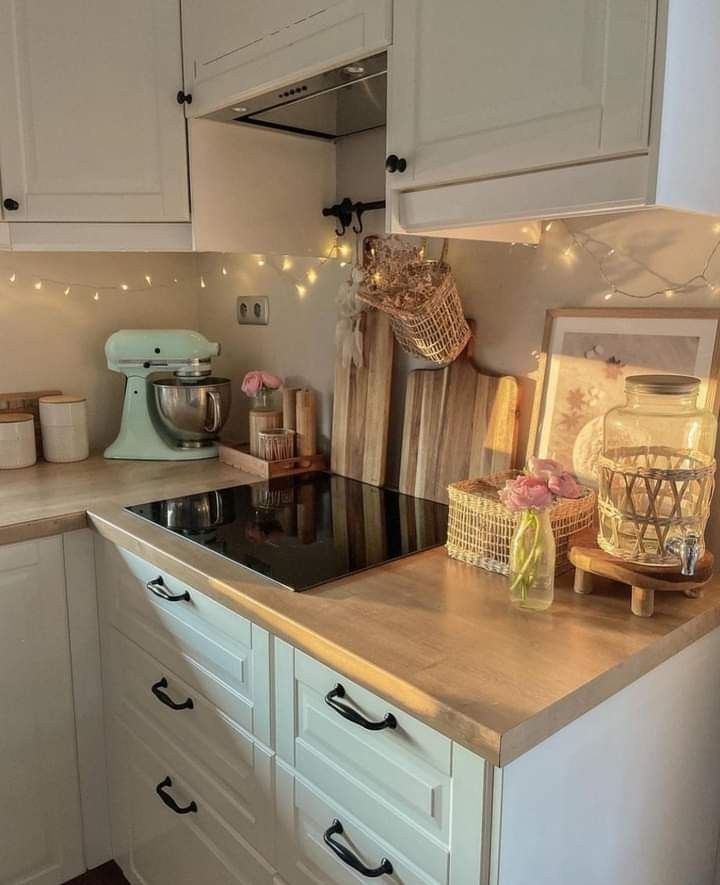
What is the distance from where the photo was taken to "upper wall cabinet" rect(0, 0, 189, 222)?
1612mm

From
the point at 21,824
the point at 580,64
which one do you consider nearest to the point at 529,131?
the point at 580,64

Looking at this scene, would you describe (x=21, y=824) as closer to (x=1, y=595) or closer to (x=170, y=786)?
(x=170, y=786)

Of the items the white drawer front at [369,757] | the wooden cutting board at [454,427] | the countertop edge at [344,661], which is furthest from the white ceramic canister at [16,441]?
the white drawer front at [369,757]

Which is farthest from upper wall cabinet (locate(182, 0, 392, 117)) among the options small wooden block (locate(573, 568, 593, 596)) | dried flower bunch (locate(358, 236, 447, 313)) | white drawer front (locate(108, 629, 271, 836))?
white drawer front (locate(108, 629, 271, 836))

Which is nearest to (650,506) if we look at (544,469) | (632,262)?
(544,469)

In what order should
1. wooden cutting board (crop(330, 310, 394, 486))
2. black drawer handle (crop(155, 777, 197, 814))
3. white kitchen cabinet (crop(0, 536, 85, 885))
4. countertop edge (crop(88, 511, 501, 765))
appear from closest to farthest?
countertop edge (crop(88, 511, 501, 765)) < black drawer handle (crop(155, 777, 197, 814)) < white kitchen cabinet (crop(0, 536, 85, 885)) < wooden cutting board (crop(330, 310, 394, 486))

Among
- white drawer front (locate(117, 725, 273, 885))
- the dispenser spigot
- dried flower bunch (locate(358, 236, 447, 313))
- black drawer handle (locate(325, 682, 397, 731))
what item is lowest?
white drawer front (locate(117, 725, 273, 885))

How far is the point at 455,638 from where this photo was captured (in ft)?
3.28

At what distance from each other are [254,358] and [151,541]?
920 mm

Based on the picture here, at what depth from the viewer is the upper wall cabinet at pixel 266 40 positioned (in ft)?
4.05

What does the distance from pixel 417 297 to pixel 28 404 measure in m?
1.25

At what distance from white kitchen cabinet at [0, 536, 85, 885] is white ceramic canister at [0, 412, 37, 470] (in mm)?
501

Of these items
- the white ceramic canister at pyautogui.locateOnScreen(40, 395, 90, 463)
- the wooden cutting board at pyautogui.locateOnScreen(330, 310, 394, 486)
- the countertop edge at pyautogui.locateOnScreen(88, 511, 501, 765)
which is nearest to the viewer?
the countertop edge at pyautogui.locateOnScreen(88, 511, 501, 765)

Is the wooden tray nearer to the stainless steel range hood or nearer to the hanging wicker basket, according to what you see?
the hanging wicker basket
